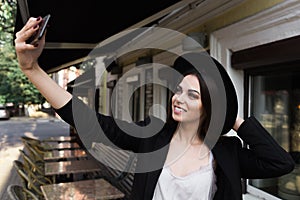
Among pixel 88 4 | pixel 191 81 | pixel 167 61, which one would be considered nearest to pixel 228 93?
pixel 191 81

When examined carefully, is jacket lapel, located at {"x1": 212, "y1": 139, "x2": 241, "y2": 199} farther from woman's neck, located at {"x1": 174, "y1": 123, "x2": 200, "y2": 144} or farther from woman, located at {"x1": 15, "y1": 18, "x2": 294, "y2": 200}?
Result: woman's neck, located at {"x1": 174, "y1": 123, "x2": 200, "y2": 144}

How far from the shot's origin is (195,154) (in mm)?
1299

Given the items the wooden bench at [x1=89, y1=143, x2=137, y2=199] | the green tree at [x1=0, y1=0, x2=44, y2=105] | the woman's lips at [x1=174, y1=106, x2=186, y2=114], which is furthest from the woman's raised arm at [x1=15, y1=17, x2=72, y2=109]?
the green tree at [x1=0, y1=0, x2=44, y2=105]

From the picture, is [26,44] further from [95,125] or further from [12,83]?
[12,83]

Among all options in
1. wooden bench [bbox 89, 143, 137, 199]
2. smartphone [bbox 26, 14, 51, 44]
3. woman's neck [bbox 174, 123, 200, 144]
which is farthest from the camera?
wooden bench [bbox 89, 143, 137, 199]

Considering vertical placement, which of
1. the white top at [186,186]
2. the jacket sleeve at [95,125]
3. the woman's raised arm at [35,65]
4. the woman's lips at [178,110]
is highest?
the woman's raised arm at [35,65]

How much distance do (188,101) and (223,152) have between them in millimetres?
271

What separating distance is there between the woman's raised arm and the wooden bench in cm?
296

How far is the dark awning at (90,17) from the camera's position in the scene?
8.50ft

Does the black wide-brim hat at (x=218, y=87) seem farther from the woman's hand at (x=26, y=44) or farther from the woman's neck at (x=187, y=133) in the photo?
the woman's hand at (x=26, y=44)

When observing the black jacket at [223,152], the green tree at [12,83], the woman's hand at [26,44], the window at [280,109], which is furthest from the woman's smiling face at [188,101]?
the green tree at [12,83]

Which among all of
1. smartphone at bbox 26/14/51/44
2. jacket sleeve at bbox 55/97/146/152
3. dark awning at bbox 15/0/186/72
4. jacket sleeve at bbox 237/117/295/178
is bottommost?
jacket sleeve at bbox 237/117/295/178

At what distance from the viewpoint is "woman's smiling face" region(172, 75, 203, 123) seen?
1.21 meters

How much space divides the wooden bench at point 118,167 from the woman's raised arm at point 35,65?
296 cm
